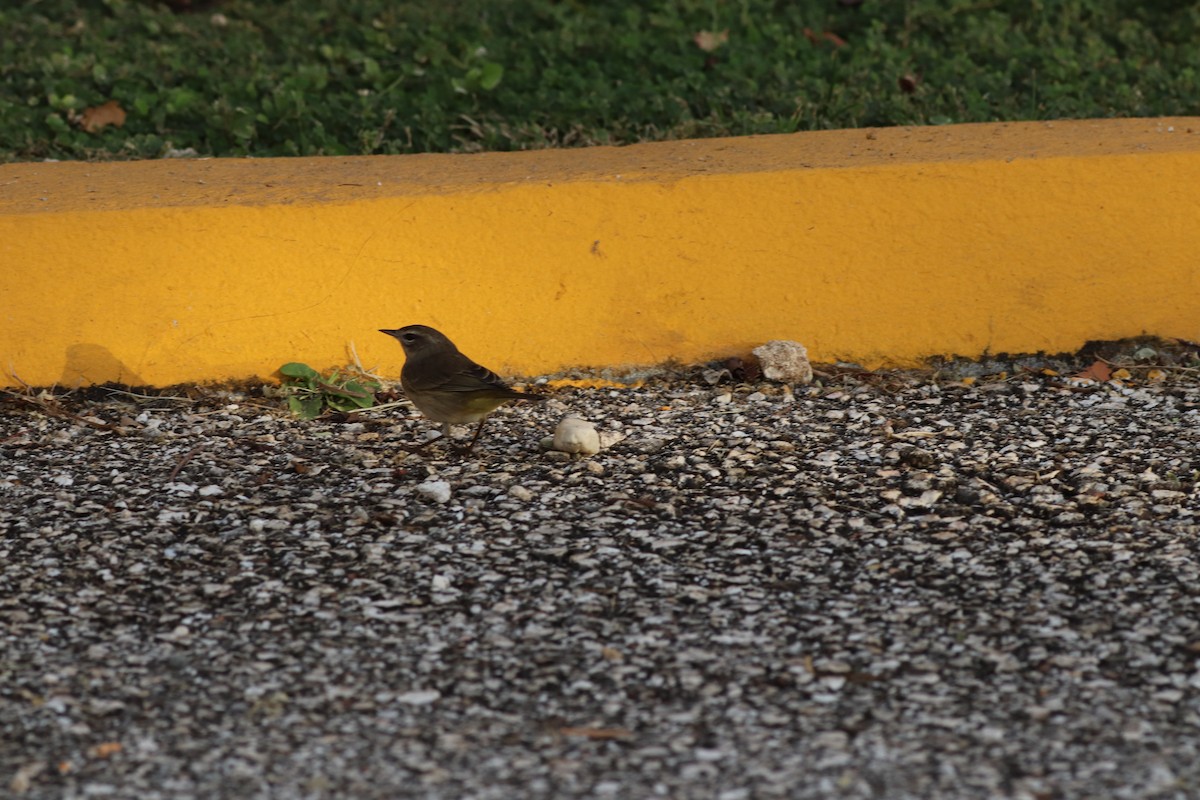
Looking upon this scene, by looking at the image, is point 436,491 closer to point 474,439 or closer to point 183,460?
point 474,439

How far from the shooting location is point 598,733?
10.2 ft

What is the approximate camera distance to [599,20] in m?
7.55

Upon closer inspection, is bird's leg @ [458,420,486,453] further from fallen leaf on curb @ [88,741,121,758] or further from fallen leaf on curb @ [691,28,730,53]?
fallen leaf on curb @ [691,28,730,53]

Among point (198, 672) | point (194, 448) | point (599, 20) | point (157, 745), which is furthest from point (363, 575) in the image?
point (599, 20)

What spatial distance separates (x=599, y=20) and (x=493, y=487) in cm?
367

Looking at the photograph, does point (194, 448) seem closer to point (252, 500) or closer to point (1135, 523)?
point (252, 500)

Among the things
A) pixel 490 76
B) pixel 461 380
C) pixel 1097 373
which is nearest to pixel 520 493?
pixel 461 380

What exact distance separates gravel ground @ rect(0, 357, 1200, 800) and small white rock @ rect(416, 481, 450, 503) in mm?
10

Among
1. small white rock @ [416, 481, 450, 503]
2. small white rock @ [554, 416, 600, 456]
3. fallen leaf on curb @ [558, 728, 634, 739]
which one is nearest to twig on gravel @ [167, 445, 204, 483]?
small white rock @ [416, 481, 450, 503]

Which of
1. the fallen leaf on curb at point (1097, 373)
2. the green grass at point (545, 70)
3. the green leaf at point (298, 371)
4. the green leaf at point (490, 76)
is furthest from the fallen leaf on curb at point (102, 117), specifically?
the fallen leaf on curb at point (1097, 373)

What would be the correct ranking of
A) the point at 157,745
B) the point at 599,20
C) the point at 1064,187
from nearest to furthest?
the point at 157,745
the point at 1064,187
the point at 599,20

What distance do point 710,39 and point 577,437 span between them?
321 cm

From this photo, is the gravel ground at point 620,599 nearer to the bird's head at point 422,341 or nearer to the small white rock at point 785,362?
the small white rock at point 785,362

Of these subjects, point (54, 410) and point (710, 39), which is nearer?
point (54, 410)
